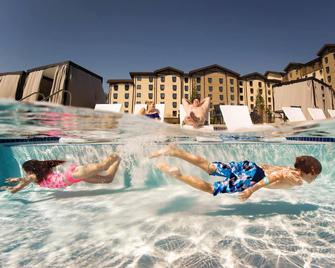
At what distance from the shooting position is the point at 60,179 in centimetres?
560

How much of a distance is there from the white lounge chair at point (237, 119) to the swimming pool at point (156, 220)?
78 centimetres

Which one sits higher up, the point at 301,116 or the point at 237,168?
the point at 301,116

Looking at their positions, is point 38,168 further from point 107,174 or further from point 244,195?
point 244,195

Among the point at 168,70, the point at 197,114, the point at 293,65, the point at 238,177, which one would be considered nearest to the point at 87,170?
the point at 238,177

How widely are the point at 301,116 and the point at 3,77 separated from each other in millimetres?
17919

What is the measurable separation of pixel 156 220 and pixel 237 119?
18.6 feet

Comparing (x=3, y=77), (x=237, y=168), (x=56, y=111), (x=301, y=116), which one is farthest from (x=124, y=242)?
(x=3, y=77)

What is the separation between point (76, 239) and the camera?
12.3ft

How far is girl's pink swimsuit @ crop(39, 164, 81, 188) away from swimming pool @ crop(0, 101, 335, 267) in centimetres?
57

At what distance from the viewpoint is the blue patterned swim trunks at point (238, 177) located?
4.26 m

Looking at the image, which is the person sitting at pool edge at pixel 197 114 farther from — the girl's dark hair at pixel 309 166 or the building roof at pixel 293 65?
the building roof at pixel 293 65

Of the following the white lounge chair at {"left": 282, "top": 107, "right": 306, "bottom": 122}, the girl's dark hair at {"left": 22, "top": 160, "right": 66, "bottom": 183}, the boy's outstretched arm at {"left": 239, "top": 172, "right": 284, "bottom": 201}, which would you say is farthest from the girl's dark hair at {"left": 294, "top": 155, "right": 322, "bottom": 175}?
the white lounge chair at {"left": 282, "top": 107, "right": 306, "bottom": 122}

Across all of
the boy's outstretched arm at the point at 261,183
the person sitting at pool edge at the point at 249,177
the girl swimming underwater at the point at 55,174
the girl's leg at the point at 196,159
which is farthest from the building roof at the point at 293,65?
the girl swimming underwater at the point at 55,174

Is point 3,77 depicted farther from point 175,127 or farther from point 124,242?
point 124,242
